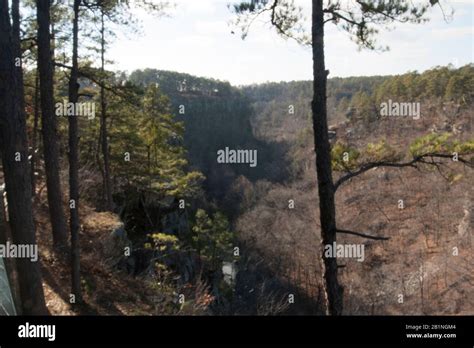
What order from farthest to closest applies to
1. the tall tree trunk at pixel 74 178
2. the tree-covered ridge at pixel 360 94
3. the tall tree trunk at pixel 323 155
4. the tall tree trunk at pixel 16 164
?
the tree-covered ridge at pixel 360 94 → the tall tree trunk at pixel 74 178 → the tall tree trunk at pixel 16 164 → the tall tree trunk at pixel 323 155

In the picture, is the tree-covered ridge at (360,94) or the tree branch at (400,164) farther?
the tree-covered ridge at (360,94)

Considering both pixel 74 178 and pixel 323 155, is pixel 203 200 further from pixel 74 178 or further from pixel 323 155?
pixel 323 155

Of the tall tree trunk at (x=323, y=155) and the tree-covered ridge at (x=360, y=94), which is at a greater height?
the tree-covered ridge at (x=360, y=94)

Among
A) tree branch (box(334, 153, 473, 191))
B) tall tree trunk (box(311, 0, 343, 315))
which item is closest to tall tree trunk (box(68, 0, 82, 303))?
tall tree trunk (box(311, 0, 343, 315))

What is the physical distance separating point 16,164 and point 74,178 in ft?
6.25

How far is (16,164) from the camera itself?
6.41 metres

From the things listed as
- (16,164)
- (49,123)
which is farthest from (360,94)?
(16,164)

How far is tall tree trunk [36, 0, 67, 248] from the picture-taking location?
926 cm

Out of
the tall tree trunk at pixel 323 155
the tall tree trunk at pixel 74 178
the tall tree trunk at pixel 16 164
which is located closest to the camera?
the tall tree trunk at pixel 323 155

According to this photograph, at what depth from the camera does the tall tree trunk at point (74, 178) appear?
26.4ft

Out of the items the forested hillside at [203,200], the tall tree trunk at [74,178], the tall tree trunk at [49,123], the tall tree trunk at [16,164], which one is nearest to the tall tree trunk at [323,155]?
the forested hillside at [203,200]

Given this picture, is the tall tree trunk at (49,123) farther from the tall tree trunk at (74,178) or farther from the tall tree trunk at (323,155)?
the tall tree trunk at (323,155)

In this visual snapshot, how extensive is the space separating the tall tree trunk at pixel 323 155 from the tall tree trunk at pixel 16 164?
4.01m

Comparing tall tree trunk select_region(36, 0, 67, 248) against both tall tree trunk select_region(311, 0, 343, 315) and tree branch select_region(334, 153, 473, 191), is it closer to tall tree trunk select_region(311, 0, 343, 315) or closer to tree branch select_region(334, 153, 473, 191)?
tall tree trunk select_region(311, 0, 343, 315)
